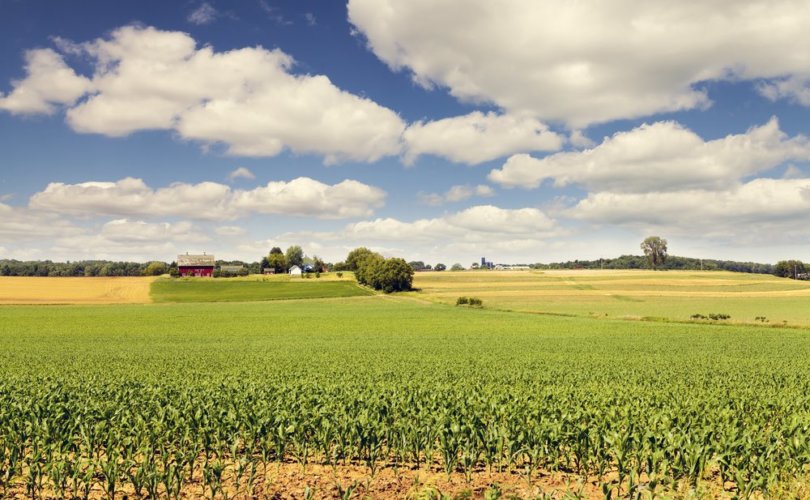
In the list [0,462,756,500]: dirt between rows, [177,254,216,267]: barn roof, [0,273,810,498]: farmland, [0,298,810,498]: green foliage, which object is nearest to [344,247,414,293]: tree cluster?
[177,254,216,267]: barn roof

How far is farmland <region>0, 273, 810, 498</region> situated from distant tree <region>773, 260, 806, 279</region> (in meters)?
188

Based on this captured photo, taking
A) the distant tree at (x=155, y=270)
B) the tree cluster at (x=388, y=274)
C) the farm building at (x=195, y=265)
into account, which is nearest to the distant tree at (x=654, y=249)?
the tree cluster at (x=388, y=274)

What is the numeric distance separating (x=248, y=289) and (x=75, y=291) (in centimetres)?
3766

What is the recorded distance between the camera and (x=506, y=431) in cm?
1074

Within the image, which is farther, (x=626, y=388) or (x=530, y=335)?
(x=530, y=335)

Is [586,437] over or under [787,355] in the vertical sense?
over

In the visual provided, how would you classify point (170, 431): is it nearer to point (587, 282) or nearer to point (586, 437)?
point (586, 437)

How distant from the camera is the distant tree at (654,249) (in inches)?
7584

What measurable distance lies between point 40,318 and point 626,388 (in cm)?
7412

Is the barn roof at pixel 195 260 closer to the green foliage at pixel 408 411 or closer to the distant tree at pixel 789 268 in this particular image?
the green foliage at pixel 408 411

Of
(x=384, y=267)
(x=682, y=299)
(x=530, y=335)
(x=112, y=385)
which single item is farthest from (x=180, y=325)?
(x=682, y=299)

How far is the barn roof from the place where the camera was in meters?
169

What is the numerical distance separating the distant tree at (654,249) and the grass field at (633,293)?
47076 mm

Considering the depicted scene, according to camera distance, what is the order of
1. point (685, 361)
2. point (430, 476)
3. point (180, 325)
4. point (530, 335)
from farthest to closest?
point (180, 325) → point (530, 335) → point (685, 361) → point (430, 476)
